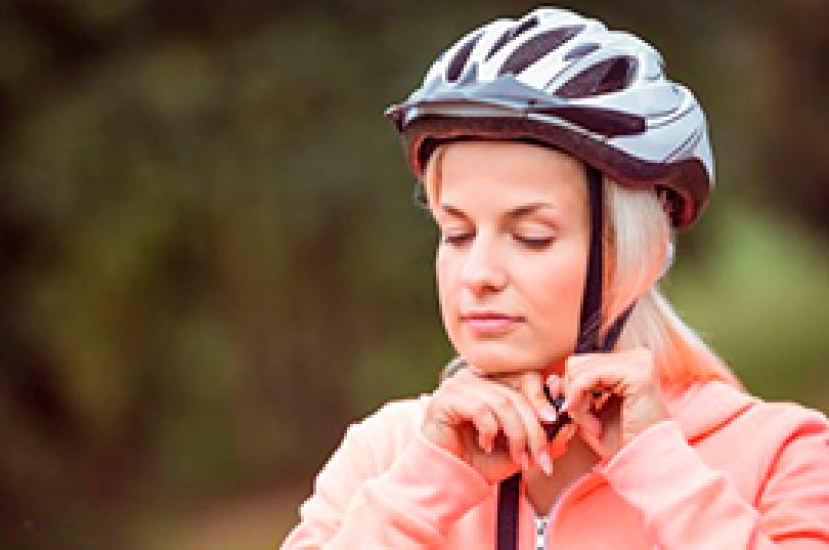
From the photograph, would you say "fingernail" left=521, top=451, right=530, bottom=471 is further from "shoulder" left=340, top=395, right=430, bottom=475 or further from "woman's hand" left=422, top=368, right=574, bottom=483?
"shoulder" left=340, top=395, right=430, bottom=475

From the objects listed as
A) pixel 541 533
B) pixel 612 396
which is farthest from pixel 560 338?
pixel 541 533

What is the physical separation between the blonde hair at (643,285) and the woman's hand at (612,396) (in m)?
0.16

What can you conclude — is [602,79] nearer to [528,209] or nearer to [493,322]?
[528,209]

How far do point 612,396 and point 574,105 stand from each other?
1.69 ft

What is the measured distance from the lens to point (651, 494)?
3643mm

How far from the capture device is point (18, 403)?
12695mm

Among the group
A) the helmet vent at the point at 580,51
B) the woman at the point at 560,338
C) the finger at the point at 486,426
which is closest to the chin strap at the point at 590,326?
the woman at the point at 560,338

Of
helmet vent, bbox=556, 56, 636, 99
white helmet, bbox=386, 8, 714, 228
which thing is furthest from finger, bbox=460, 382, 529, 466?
helmet vent, bbox=556, 56, 636, 99

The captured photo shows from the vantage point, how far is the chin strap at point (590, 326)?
383 cm

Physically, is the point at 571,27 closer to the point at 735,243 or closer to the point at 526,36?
the point at 526,36

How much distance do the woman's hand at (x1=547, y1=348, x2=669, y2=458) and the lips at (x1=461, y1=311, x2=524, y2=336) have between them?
126mm

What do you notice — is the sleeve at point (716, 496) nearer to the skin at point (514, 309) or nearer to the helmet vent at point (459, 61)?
the skin at point (514, 309)

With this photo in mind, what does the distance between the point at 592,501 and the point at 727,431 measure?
0.90 ft

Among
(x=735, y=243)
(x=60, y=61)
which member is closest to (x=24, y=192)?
(x=60, y=61)
